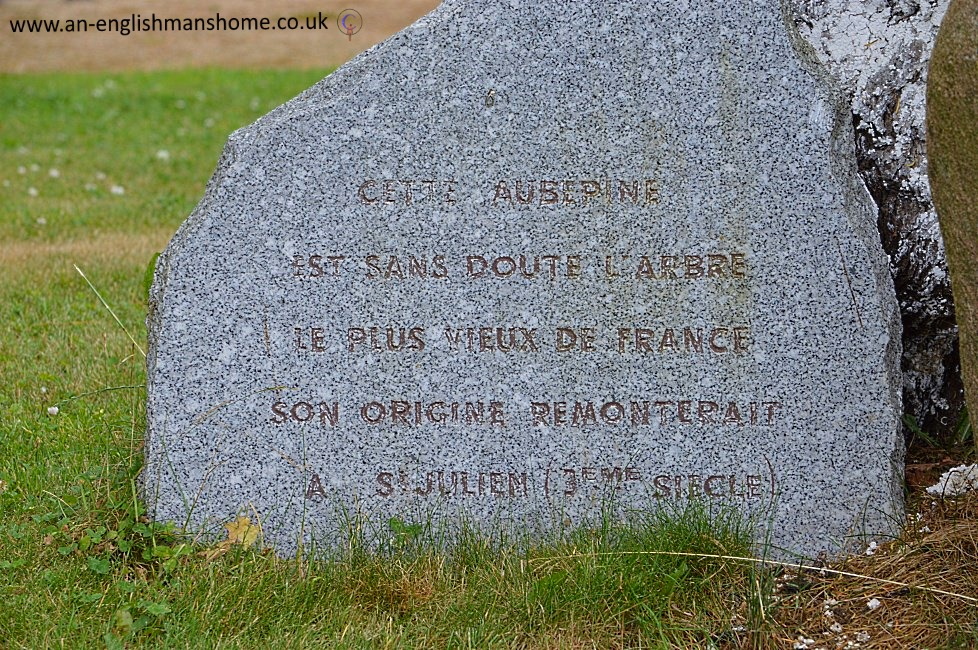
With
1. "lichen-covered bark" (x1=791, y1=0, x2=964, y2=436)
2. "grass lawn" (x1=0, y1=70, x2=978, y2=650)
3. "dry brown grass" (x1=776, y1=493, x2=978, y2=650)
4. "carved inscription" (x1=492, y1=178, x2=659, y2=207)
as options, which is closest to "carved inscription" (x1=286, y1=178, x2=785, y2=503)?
"carved inscription" (x1=492, y1=178, x2=659, y2=207)

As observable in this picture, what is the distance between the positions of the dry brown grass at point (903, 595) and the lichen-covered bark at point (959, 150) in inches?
28.2

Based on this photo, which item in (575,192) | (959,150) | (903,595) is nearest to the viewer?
(959,150)

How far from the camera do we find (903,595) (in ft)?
9.93

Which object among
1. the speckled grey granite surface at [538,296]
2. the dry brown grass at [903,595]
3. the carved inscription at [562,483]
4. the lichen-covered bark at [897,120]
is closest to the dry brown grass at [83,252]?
the speckled grey granite surface at [538,296]

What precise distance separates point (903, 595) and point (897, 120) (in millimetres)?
1506

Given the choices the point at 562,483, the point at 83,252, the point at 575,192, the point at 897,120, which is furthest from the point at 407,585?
the point at 83,252

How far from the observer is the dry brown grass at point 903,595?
2.88 m

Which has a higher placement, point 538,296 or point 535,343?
Result: point 538,296

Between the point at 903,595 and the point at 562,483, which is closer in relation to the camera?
the point at 903,595

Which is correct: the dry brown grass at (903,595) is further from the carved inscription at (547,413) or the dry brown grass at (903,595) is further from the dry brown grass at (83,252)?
the dry brown grass at (83,252)

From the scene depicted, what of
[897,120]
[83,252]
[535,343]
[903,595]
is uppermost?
[897,120]

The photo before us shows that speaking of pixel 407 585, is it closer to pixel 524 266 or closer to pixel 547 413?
pixel 547 413

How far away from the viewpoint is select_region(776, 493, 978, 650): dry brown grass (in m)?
2.88

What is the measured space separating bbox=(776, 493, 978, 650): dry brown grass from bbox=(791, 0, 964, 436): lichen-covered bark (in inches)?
27.4
